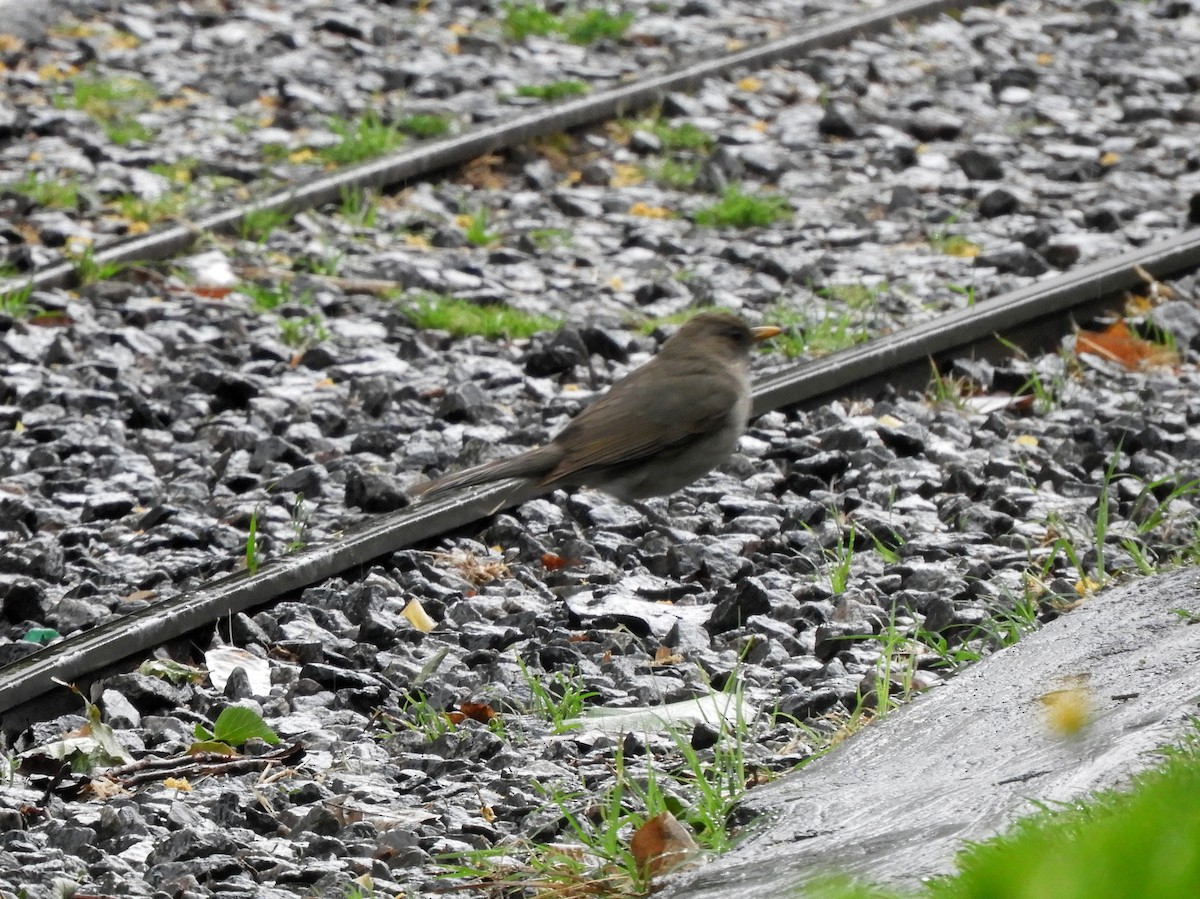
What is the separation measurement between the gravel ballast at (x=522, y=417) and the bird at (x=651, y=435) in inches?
7.8

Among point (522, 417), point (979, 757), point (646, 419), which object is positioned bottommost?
point (522, 417)

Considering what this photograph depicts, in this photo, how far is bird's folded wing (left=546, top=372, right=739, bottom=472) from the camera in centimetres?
543

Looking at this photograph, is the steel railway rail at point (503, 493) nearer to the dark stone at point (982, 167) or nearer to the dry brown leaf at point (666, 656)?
the dry brown leaf at point (666, 656)

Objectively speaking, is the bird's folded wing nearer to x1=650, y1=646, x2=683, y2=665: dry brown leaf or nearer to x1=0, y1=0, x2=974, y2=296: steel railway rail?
x1=650, y1=646, x2=683, y2=665: dry brown leaf

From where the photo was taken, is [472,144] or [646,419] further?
[472,144]

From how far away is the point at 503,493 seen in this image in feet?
18.2

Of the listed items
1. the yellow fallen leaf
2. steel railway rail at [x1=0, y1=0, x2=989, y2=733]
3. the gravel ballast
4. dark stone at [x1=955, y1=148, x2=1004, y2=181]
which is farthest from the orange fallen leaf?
the yellow fallen leaf

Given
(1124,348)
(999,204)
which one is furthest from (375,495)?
(999,204)

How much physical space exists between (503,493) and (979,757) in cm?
239

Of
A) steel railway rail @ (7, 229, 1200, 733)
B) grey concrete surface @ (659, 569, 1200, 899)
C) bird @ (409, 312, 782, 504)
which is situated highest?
grey concrete surface @ (659, 569, 1200, 899)

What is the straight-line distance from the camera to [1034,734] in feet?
11.3

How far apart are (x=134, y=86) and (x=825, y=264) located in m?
4.14

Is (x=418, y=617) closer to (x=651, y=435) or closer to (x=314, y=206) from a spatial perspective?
(x=651, y=435)

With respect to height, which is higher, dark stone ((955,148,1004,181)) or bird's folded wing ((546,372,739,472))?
bird's folded wing ((546,372,739,472))
